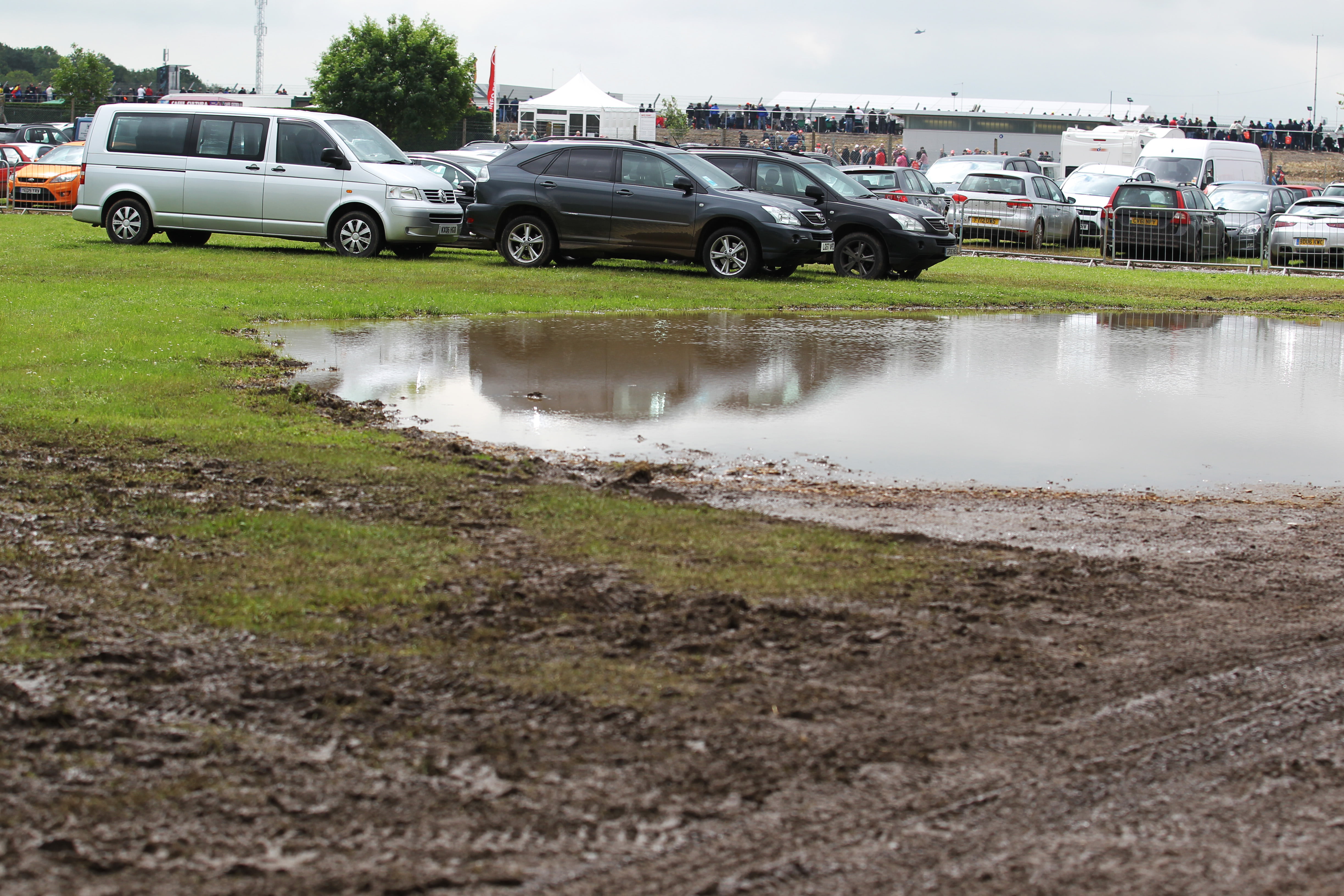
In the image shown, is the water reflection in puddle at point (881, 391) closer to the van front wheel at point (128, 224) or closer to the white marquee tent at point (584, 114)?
the van front wheel at point (128, 224)

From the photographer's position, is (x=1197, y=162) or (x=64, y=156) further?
(x=1197, y=162)

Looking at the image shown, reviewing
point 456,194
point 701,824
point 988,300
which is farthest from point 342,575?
point 456,194

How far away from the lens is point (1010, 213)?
26359 millimetres

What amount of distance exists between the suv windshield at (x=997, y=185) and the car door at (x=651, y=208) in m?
11.0

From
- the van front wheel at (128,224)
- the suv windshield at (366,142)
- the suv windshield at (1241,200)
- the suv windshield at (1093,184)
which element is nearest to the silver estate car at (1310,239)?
the suv windshield at (1241,200)

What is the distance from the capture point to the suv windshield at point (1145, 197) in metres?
25.0

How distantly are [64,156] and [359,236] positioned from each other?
50.0ft

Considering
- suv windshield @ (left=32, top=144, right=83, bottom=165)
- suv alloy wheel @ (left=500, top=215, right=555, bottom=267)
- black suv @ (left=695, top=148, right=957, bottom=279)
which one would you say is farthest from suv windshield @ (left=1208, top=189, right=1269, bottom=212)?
suv windshield @ (left=32, top=144, right=83, bottom=165)

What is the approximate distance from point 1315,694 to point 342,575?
3113 millimetres

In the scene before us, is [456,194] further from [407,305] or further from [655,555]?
[655,555]

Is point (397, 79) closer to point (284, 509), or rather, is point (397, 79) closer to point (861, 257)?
point (861, 257)

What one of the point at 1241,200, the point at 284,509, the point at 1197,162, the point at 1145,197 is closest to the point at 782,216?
the point at 1145,197

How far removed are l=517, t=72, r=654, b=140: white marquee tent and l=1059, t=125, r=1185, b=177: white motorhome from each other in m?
15.4

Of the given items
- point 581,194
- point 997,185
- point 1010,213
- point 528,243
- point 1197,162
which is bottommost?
point 528,243
